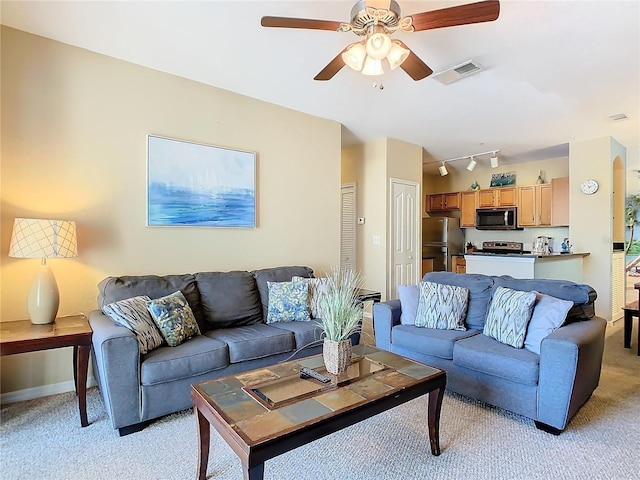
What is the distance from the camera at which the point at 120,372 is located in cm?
211

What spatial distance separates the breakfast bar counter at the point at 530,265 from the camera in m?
4.49

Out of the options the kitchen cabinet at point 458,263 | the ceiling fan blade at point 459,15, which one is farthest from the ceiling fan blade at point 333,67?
the kitchen cabinet at point 458,263

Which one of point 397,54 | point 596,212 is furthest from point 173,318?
point 596,212

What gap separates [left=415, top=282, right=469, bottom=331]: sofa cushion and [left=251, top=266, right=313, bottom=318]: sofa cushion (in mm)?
1269

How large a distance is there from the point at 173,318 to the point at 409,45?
8.96 ft

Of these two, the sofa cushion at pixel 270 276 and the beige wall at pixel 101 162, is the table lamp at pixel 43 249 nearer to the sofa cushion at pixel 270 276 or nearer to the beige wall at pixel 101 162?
the beige wall at pixel 101 162

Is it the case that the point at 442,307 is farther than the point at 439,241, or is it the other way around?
the point at 439,241

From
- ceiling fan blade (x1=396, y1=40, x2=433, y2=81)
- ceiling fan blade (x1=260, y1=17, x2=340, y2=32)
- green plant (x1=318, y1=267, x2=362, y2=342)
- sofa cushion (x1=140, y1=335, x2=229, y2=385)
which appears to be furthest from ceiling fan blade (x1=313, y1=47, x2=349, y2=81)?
sofa cushion (x1=140, y1=335, x2=229, y2=385)

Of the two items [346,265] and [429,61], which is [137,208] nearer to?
[429,61]

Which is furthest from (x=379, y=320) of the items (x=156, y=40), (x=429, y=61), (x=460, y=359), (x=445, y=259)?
(x=445, y=259)

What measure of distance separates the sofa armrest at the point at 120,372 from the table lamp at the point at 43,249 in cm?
58

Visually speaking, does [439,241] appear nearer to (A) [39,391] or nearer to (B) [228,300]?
(B) [228,300]

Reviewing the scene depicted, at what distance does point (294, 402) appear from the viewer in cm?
161

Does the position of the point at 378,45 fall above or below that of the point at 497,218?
above
